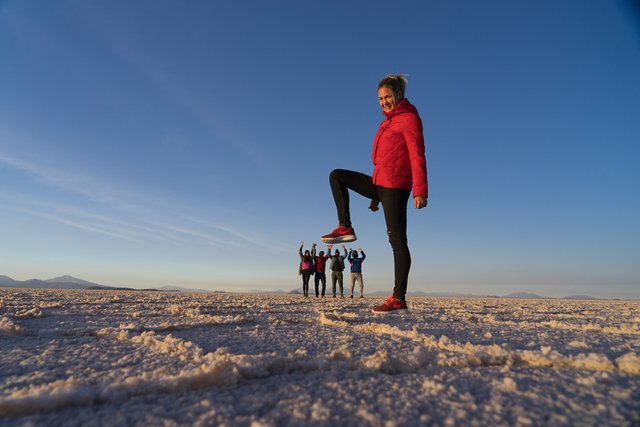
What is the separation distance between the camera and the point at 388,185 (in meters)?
3.45

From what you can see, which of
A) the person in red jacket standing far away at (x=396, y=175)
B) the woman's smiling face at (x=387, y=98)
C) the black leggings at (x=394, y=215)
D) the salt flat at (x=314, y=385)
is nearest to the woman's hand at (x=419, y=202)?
the person in red jacket standing far away at (x=396, y=175)

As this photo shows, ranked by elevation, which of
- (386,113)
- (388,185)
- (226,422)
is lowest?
(226,422)

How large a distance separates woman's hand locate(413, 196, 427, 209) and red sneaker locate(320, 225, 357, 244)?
64 cm

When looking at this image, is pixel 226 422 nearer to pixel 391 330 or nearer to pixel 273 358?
pixel 273 358

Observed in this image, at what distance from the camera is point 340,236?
348 centimetres

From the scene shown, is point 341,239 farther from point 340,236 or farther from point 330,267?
point 330,267

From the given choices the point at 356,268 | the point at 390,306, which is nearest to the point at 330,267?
the point at 356,268

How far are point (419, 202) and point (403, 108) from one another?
98 cm

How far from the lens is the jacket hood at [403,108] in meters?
3.50

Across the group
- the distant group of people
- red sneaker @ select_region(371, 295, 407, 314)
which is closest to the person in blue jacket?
the distant group of people

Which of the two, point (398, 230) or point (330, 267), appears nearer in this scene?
point (398, 230)

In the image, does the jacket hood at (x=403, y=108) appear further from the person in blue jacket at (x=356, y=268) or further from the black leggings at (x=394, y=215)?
the person in blue jacket at (x=356, y=268)

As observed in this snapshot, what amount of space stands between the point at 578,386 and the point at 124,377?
48.3 inches

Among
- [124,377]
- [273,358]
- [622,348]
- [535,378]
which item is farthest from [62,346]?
[622,348]
